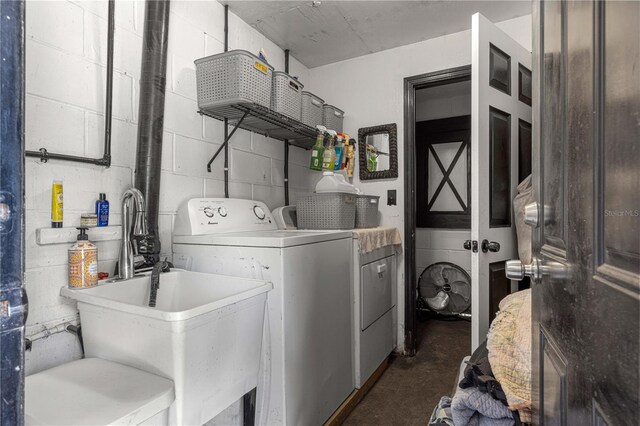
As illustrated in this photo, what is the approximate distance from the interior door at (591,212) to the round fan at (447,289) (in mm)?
3094

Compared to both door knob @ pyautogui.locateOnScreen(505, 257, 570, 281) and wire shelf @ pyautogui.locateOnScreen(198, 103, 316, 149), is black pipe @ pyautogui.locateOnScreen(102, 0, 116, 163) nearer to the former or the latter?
wire shelf @ pyautogui.locateOnScreen(198, 103, 316, 149)

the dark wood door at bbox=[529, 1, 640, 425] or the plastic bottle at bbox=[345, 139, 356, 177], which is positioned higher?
the plastic bottle at bbox=[345, 139, 356, 177]

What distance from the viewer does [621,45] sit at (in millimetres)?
329

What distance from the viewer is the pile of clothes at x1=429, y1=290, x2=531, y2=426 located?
918 mm

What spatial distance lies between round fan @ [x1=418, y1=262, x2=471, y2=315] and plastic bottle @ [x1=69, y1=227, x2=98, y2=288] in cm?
318

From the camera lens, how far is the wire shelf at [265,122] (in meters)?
1.91

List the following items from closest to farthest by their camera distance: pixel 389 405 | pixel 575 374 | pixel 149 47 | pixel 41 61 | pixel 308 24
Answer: pixel 575 374
pixel 41 61
pixel 149 47
pixel 389 405
pixel 308 24

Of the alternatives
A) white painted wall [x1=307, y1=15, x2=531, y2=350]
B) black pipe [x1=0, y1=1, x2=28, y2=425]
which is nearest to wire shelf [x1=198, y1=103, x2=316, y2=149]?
white painted wall [x1=307, y1=15, x2=531, y2=350]

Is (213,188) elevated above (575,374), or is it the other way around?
(213,188)

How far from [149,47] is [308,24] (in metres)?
1.20

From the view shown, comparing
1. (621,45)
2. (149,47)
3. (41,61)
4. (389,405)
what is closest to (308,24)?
(149,47)

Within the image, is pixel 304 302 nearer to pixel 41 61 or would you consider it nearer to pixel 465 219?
pixel 41 61

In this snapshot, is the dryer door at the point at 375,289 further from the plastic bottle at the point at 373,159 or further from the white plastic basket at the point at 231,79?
the white plastic basket at the point at 231,79

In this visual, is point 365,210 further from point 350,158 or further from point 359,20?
point 359,20
